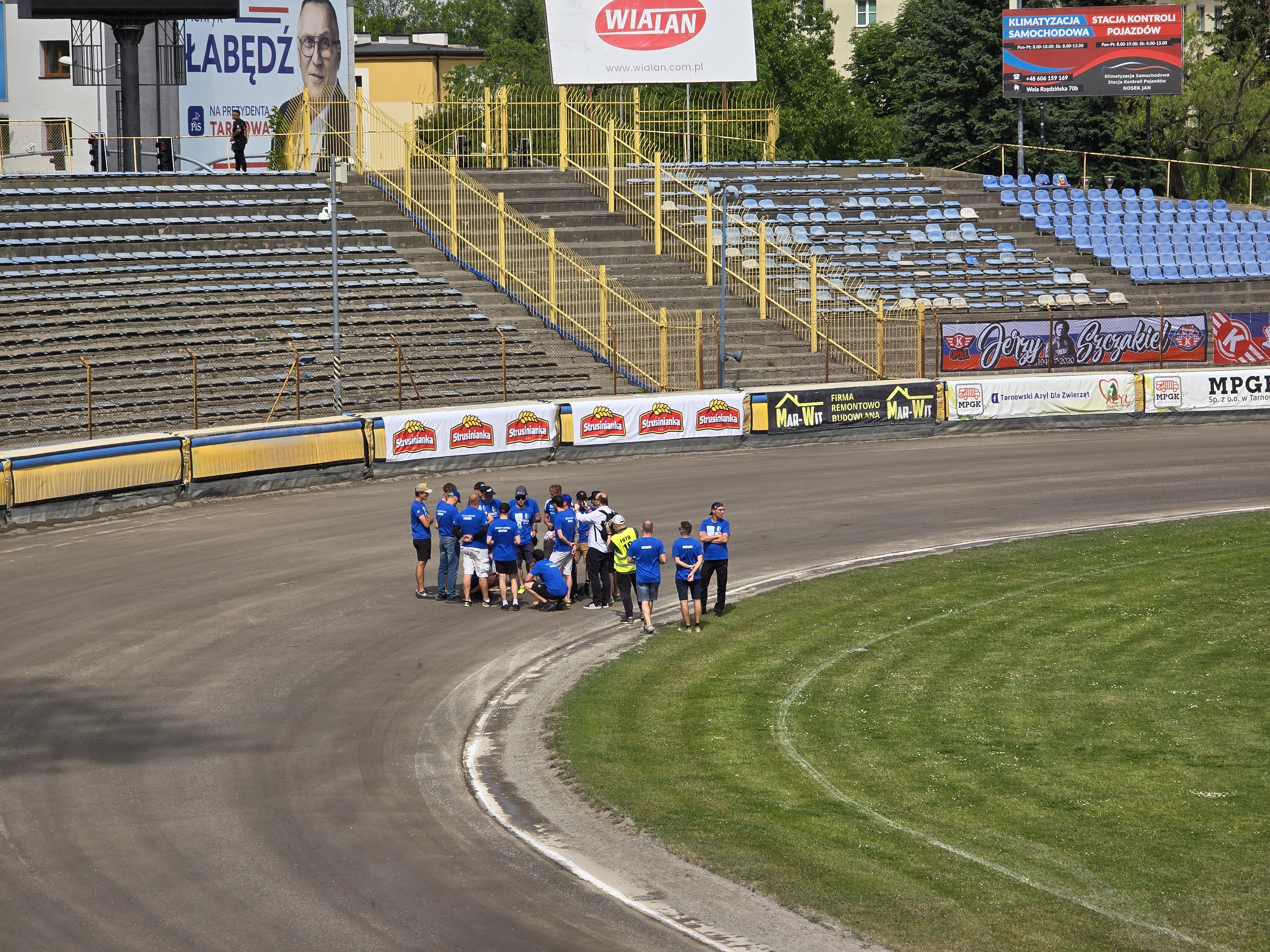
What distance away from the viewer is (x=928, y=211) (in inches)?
2004

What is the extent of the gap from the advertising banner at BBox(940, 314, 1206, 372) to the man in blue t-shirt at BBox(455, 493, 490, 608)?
22396 millimetres

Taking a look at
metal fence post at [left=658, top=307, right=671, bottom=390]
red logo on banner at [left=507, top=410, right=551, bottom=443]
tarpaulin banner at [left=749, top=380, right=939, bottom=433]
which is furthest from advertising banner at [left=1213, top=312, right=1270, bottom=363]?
red logo on banner at [left=507, top=410, right=551, bottom=443]

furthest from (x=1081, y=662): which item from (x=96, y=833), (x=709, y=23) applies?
(x=709, y=23)

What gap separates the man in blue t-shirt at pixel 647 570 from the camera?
68.0ft

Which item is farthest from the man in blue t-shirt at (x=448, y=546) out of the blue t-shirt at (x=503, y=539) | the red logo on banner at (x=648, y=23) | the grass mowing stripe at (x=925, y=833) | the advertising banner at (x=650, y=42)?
the red logo on banner at (x=648, y=23)

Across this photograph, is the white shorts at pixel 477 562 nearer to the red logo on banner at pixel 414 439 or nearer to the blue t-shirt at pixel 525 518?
the blue t-shirt at pixel 525 518

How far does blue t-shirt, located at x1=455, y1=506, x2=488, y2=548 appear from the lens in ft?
72.1

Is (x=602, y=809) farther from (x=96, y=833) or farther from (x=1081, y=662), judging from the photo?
(x=1081, y=662)

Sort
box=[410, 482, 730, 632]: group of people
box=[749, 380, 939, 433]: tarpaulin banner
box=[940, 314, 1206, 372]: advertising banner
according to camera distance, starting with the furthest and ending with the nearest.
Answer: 1. box=[940, 314, 1206, 372]: advertising banner
2. box=[749, 380, 939, 433]: tarpaulin banner
3. box=[410, 482, 730, 632]: group of people

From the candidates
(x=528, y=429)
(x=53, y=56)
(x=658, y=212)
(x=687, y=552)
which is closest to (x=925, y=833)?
(x=687, y=552)

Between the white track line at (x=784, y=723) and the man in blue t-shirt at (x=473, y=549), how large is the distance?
2.30 meters

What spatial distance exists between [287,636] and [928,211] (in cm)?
3591

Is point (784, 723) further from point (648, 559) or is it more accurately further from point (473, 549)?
point (473, 549)

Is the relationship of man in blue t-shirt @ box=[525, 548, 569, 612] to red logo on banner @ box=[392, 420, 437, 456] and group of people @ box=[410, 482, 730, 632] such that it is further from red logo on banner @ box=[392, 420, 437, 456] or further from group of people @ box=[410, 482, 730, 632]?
red logo on banner @ box=[392, 420, 437, 456]
